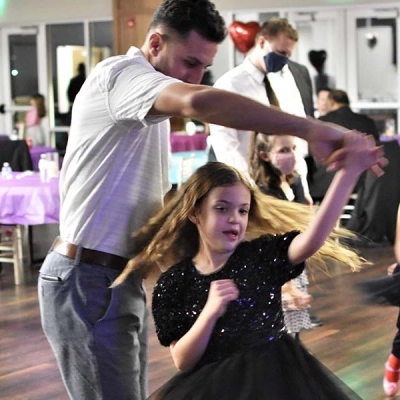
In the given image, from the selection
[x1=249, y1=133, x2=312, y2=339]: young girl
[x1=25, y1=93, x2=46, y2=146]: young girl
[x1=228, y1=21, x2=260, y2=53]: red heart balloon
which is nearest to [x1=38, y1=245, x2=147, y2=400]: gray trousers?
[x1=249, y1=133, x2=312, y2=339]: young girl

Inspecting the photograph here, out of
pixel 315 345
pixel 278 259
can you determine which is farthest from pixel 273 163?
pixel 278 259

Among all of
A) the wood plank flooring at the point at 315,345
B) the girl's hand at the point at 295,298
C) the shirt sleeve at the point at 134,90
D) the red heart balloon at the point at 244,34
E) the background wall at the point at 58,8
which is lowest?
the wood plank flooring at the point at 315,345

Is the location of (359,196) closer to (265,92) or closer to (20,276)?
(20,276)

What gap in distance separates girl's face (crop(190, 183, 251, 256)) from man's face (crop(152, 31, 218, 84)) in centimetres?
34

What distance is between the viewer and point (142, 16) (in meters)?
12.6

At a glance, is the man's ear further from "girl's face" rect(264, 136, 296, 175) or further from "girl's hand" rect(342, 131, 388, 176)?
"girl's face" rect(264, 136, 296, 175)

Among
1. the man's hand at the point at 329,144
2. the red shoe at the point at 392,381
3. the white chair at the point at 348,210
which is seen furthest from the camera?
the white chair at the point at 348,210

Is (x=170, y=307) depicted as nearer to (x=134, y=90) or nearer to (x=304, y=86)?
(x=134, y=90)

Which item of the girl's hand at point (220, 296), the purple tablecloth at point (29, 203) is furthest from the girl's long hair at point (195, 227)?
the purple tablecloth at point (29, 203)

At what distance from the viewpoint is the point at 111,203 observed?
2.17 m

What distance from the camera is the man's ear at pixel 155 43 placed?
6.93ft

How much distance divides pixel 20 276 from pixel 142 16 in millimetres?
6282

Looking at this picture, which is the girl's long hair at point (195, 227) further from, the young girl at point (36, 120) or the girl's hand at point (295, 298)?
the young girl at point (36, 120)

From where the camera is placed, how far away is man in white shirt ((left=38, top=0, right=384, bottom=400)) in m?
2.06
